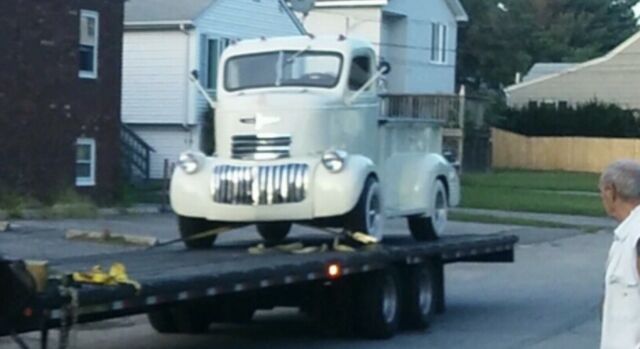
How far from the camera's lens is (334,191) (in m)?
16.3

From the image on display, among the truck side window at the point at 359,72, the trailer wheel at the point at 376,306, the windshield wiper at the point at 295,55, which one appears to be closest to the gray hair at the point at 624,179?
the trailer wheel at the point at 376,306

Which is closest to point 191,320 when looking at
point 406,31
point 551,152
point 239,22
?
point 239,22

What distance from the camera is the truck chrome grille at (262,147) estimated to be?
55.0ft

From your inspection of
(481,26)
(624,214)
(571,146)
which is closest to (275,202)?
(624,214)

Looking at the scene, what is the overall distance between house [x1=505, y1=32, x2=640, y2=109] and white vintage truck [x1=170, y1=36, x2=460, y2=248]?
5685 centimetres

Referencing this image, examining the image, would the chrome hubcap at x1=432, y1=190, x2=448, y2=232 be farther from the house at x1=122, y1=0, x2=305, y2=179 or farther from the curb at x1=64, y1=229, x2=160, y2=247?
the house at x1=122, y1=0, x2=305, y2=179

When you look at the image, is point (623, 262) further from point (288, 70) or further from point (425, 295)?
point (288, 70)

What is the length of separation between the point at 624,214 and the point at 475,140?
55341 millimetres

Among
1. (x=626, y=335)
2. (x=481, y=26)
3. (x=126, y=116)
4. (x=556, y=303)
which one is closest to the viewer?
(x=626, y=335)

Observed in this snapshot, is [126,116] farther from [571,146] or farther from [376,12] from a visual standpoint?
[571,146]

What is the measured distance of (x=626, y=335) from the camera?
6543mm

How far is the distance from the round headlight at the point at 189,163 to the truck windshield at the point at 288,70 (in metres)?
1.50

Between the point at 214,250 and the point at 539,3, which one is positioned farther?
the point at 539,3

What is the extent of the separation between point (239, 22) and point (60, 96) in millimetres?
14881
